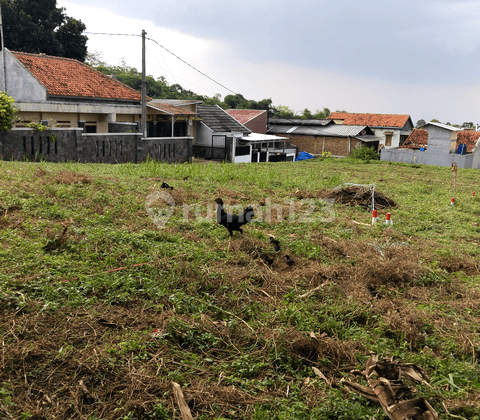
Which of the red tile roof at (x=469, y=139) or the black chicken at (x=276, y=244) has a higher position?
the red tile roof at (x=469, y=139)

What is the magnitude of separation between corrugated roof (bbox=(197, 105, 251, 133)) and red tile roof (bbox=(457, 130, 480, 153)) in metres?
17.4

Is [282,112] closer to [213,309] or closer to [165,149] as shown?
[165,149]

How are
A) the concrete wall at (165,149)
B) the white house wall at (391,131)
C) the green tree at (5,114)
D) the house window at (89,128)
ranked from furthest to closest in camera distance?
1. the white house wall at (391,131)
2. the house window at (89,128)
3. the concrete wall at (165,149)
4. the green tree at (5,114)

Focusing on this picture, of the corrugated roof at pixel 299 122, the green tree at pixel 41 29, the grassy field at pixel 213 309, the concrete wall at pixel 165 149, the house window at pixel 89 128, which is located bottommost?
the grassy field at pixel 213 309

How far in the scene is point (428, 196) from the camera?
12875 mm

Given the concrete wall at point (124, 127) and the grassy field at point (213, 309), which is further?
the concrete wall at point (124, 127)

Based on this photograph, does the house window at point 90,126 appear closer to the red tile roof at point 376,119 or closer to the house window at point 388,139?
the red tile roof at point 376,119

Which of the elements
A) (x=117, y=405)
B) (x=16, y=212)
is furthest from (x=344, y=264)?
(x=16, y=212)

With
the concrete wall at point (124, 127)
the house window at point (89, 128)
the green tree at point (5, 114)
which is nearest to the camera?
the green tree at point (5, 114)

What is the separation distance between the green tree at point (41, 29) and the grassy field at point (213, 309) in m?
28.0

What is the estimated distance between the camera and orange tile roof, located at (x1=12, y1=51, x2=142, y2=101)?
23.4 m

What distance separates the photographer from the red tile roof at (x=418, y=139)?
36438mm

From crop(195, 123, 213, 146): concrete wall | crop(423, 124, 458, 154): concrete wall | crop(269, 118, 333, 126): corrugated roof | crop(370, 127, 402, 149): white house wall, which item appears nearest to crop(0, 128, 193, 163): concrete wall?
crop(195, 123, 213, 146): concrete wall

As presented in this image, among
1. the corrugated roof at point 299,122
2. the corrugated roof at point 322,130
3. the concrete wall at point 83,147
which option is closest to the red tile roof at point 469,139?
the corrugated roof at point 322,130
